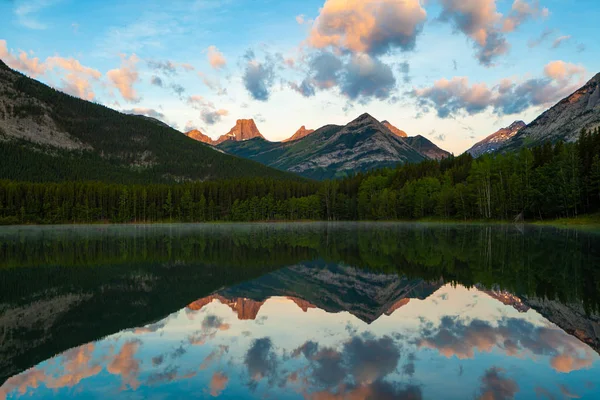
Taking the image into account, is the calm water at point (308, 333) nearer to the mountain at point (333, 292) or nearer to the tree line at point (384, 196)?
the mountain at point (333, 292)

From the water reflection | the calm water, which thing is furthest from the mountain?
the water reflection

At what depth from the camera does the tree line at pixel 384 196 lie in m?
95.4

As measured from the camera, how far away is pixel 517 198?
10456cm

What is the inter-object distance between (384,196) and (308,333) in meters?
145

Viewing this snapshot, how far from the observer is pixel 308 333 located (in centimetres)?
1515

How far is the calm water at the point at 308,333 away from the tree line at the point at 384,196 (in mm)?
77257

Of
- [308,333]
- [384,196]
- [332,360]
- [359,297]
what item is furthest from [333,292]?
[384,196]

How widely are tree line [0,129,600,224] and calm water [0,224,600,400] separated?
77257 millimetres

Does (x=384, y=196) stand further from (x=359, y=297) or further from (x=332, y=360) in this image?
(x=332, y=360)

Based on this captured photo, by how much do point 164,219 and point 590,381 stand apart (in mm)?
189071

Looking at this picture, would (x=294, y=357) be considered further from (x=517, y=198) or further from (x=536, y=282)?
(x=517, y=198)

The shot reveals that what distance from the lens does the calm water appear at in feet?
33.6

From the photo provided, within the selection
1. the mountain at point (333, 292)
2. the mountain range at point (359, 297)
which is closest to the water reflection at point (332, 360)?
the mountain range at point (359, 297)

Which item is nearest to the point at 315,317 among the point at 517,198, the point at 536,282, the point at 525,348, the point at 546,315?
the point at 525,348
